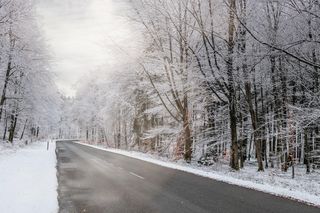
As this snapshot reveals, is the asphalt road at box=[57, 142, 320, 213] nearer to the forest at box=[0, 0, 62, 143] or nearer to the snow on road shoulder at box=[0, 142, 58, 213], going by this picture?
the snow on road shoulder at box=[0, 142, 58, 213]

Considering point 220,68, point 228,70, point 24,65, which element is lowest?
point 228,70

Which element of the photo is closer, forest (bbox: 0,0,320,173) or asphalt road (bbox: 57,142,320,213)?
asphalt road (bbox: 57,142,320,213)

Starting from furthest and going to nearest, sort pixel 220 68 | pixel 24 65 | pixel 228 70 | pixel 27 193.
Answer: pixel 24 65 → pixel 220 68 → pixel 228 70 → pixel 27 193

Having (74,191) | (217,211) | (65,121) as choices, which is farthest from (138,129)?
(65,121)

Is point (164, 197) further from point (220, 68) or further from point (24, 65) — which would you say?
point (24, 65)

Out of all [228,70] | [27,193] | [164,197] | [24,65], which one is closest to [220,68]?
[228,70]

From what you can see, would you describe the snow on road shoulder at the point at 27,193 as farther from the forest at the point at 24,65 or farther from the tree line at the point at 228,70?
the forest at the point at 24,65

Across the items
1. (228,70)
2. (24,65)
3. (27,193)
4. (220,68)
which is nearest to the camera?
(27,193)

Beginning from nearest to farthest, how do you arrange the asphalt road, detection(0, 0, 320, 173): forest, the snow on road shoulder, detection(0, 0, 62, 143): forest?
the snow on road shoulder, the asphalt road, detection(0, 0, 320, 173): forest, detection(0, 0, 62, 143): forest

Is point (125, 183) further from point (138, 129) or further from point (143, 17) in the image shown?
point (138, 129)

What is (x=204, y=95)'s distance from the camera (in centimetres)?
2461

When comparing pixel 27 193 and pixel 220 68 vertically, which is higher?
pixel 220 68

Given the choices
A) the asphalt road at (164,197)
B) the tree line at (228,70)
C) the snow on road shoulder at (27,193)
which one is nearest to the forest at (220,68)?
the tree line at (228,70)

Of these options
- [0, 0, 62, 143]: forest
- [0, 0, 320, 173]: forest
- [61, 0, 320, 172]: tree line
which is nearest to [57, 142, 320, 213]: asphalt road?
[0, 0, 320, 173]: forest
